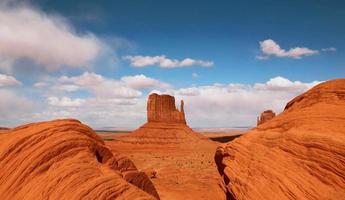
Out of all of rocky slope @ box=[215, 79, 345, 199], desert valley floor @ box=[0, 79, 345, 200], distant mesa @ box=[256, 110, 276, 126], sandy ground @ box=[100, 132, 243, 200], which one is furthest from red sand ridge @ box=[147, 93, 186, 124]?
rocky slope @ box=[215, 79, 345, 199]

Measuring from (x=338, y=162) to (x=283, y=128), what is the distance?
140 inches

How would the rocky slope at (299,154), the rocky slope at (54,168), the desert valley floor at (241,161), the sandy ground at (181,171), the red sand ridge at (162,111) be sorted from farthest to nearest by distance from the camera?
the red sand ridge at (162,111) < the sandy ground at (181,171) < the rocky slope at (54,168) < the desert valley floor at (241,161) < the rocky slope at (299,154)

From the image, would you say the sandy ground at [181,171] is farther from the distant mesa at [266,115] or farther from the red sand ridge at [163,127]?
the distant mesa at [266,115]

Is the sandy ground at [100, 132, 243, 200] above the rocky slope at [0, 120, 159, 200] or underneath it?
underneath

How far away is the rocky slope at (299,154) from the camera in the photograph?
8375 mm

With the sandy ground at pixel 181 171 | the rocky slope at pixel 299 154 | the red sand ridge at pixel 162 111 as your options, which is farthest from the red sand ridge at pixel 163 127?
the rocky slope at pixel 299 154

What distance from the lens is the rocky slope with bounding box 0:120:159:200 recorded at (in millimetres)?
9203

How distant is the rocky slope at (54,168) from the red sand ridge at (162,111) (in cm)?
7555

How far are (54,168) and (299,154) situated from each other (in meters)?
7.39

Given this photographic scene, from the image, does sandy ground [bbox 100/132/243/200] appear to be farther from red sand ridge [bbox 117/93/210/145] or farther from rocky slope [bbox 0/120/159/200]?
rocky slope [bbox 0/120/159/200]

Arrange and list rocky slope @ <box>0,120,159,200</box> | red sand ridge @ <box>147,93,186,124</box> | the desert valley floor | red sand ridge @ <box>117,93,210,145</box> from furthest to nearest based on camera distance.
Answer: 1. red sand ridge @ <box>147,93,186,124</box>
2. red sand ridge @ <box>117,93,210,145</box>
3. rocky slope @ <box>0,120,159,200</box>
4. the desert valley floor

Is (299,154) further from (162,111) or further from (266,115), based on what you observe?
(162,111)

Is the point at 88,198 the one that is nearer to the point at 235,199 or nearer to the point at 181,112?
the point at 235,199

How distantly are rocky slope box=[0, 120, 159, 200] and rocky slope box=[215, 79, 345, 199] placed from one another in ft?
12.2
